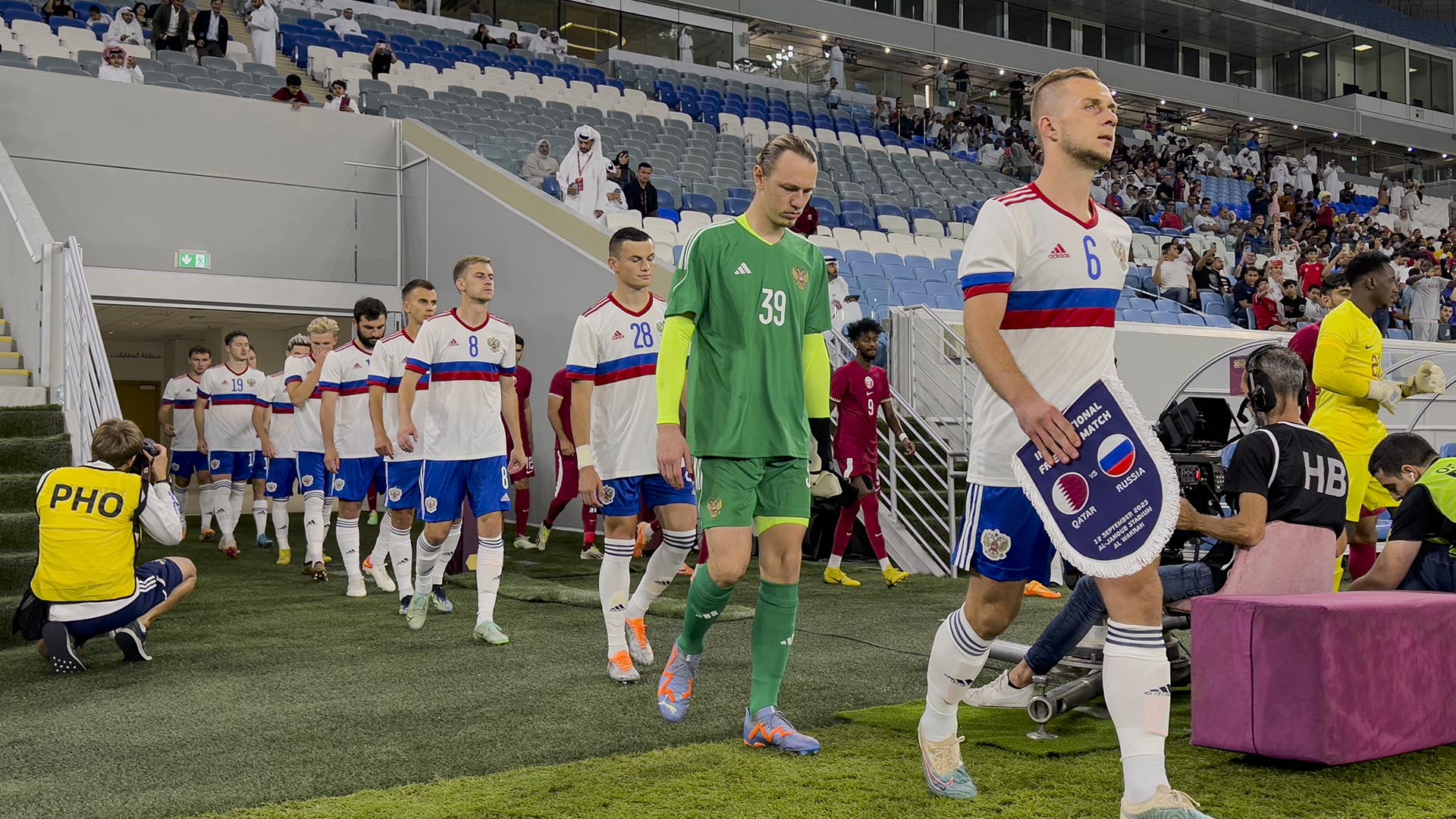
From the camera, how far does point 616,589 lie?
4.98 m

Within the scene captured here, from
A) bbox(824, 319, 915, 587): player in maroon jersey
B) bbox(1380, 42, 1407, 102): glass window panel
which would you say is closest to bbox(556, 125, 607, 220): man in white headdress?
bbox(824, 319, 915, 587): player in maroon jersey

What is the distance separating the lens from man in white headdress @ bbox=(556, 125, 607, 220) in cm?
1253

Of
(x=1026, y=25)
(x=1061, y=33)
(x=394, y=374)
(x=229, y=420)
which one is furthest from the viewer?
(x=1061, y=33)

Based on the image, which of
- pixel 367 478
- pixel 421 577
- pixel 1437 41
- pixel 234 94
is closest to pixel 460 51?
pixel 234 94

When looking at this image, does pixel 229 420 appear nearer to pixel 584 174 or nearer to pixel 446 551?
pixel 584 174

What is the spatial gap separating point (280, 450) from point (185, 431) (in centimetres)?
245

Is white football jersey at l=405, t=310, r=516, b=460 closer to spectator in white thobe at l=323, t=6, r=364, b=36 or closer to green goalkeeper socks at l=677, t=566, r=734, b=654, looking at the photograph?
green goalkeeper socks at l=677, t=566, r=734, b=654

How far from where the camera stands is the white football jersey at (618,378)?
5.10 meters

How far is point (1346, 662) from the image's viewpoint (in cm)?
325

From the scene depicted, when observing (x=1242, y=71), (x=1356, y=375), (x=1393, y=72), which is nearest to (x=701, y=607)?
(x=1356, y=375)

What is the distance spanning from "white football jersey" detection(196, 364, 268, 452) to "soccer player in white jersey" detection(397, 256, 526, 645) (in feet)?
18.2

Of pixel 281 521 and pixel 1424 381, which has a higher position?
pixel 1424 381

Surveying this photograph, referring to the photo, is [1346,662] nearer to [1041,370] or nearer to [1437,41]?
[1041,370]

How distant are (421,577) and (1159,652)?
4.41 metres
